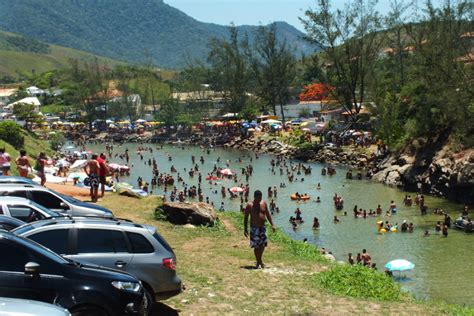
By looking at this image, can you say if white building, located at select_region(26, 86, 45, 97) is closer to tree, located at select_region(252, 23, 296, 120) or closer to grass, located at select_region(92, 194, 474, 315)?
tree, located at select_region(252, 23, 296, 120)

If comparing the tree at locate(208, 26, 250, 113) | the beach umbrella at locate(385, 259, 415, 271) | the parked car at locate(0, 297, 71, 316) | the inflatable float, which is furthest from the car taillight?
the tree at locate(208, 26, 250, 113)

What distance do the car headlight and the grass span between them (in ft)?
6.55

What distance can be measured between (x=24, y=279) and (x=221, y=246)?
29.9 ft

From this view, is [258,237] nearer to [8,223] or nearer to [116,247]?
[116,247]

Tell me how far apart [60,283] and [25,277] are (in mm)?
416

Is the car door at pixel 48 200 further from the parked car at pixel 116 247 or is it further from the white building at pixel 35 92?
the white building at pixel 35 92

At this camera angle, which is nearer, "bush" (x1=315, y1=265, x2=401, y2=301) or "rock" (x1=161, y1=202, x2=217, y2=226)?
"bush" (x1=315, y1=265, x2=401, y2=301)

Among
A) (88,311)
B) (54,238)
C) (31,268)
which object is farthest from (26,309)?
(54,238)

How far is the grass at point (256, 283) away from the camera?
10.5 meters

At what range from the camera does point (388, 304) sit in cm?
1122

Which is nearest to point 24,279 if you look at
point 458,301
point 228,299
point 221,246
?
point 228,299

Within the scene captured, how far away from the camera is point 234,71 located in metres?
94.6

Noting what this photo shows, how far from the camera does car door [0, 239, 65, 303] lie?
7.15 meters

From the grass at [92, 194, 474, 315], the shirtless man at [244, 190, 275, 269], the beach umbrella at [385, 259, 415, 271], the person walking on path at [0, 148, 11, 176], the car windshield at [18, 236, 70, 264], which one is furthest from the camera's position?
the person walking on path at [0, 148, 11, 176]
